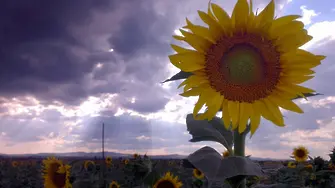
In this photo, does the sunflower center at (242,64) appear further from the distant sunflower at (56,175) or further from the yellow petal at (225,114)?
the distant sunflower at (56,175)

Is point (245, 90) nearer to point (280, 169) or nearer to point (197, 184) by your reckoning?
point (280, 169)

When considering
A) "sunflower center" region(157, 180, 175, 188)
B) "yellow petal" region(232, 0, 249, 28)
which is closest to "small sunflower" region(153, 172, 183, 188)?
"sunflower center" region(157, 180, 175, 188)

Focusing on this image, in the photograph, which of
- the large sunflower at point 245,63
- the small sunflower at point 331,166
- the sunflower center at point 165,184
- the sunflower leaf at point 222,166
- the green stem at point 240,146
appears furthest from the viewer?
the small sunflower at point 331,166

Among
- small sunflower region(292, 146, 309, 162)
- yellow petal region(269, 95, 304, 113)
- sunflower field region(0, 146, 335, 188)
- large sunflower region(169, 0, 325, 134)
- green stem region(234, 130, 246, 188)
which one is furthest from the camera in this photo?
small sunflower region(292, 146, 309, 162)

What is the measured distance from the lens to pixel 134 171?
6117 millimetres

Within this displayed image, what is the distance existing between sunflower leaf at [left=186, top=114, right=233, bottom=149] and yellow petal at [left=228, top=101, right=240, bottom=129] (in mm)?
85

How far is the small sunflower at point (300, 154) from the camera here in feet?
41.5

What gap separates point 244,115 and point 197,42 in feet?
1.68

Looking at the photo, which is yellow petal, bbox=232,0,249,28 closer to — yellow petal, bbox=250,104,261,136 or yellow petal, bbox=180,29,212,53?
yellow petal, bbox=180,29,212,53

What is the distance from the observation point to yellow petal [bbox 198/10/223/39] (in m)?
2.14

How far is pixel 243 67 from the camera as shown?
2.34 m

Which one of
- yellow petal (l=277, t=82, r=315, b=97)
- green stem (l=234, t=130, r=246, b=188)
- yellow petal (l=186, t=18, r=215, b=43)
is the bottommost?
green stem (l=234, t=130, r=246, b=188)

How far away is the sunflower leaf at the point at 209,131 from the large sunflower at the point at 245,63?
63mm

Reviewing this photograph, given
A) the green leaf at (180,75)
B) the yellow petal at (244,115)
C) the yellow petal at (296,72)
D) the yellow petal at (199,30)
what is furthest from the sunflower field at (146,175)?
the yellow petal at (199,30)
